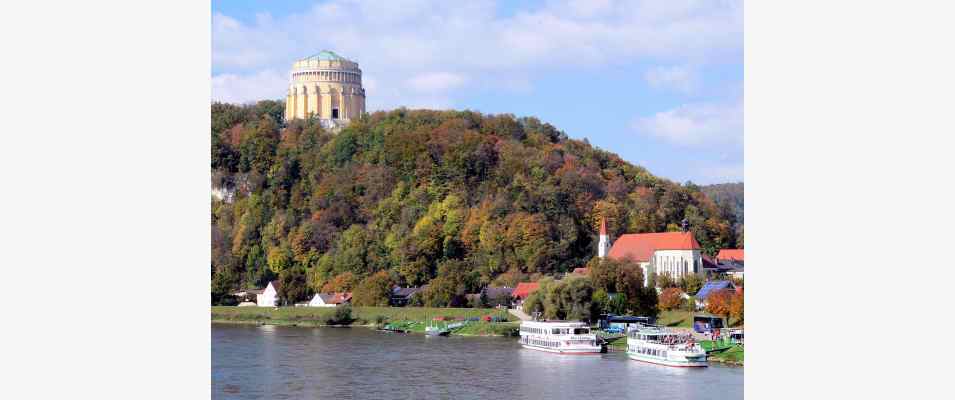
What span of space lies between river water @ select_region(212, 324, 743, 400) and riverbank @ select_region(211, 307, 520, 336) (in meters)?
1.77

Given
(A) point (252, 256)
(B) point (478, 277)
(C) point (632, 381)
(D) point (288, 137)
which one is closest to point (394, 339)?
(B) point (478, 277)

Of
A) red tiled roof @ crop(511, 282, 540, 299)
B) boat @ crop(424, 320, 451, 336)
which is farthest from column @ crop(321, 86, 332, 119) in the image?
boat @ crop(424, 320, 451, 336)

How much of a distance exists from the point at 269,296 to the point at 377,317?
3.80 m

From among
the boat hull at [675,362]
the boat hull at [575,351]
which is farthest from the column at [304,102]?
the boat hull at [675,362]

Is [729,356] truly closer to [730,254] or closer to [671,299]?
[671,299]

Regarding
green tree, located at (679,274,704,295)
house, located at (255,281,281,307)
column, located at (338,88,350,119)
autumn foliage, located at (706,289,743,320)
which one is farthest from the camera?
column, located at (338,88,350,119)

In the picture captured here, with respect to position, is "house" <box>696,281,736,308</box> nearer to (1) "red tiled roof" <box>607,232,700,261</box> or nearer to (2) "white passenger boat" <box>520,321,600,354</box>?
(1) "red tiled roof" <box>607,232,700,261</box>

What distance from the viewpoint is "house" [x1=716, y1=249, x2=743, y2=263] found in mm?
22078

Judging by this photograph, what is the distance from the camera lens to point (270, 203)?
1117 inches

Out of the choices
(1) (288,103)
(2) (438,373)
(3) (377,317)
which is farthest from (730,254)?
(1) (288,103)

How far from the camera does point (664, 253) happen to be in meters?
22.0

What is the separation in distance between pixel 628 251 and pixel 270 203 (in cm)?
876

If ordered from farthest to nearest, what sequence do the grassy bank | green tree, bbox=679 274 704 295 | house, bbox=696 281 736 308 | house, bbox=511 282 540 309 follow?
house, bbox=511 282 540 309 < green tree, bbox=679 274 704 295 < house, bbox=696 281 736 308 < the grassy bank
